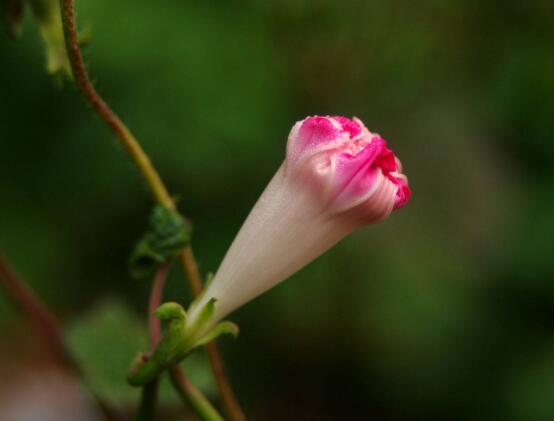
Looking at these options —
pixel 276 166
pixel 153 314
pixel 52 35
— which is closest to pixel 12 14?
pixel 52 35

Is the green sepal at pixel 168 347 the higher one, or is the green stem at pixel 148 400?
the green sepal at pixel 168 347

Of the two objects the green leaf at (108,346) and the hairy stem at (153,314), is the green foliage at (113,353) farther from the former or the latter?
the hairy stem at (153,314)

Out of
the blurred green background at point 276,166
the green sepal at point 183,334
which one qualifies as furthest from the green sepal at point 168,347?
the blurred green background at point 276,166

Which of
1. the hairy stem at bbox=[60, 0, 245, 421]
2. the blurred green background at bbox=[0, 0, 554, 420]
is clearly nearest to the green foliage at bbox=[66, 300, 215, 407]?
the hairy stem at bbox=[60, 0, 245, 421]

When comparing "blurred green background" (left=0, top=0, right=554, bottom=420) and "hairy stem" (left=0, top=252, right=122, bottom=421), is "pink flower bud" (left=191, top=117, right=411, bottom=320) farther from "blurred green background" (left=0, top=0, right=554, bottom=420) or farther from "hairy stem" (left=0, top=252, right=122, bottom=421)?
"blurred green background" (left=0, top=0, right=554, bottom=420)

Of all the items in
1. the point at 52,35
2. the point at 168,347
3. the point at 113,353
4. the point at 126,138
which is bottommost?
the point at 113,353

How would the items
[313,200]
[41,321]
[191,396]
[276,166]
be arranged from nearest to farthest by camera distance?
1. [313,200]
2. [191,396]
3. [41,321]
4. [276,166]

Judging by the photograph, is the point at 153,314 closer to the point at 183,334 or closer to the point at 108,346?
the point at 183,334

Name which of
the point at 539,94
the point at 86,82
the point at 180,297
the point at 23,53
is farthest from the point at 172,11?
the point at 86,82
